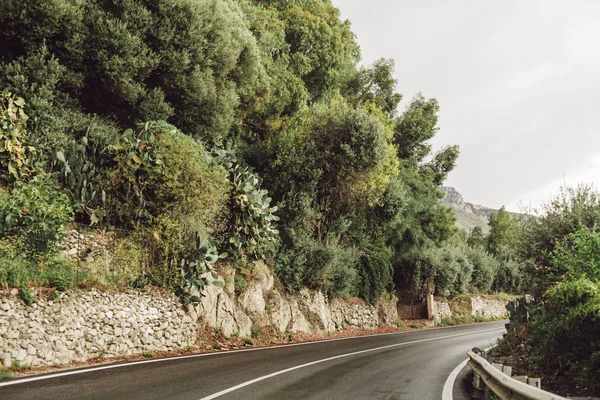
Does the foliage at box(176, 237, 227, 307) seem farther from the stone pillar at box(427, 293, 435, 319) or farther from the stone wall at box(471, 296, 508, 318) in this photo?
the stone wall at box(471, 296, 508, 318)

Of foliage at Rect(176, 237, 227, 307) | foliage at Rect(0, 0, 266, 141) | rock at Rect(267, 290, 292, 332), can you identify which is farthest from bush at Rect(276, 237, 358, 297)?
foliage at Rect(176, 237, 227, 307)

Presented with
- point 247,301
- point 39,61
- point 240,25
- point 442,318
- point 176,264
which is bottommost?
point 442,318

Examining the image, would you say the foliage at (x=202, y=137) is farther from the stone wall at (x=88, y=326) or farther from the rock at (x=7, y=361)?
the rock at (x=7, y=361)

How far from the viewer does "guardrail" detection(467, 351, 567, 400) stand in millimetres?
4464

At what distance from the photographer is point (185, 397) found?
21.8 ft

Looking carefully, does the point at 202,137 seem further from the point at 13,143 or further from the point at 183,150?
the point at 13,143

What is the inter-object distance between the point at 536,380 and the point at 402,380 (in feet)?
12.7

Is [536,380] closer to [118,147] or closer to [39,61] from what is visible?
[118,147]

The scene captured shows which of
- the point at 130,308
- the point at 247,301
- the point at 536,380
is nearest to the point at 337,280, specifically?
the point at 247,301

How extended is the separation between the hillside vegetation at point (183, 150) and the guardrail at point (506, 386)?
8.77 m

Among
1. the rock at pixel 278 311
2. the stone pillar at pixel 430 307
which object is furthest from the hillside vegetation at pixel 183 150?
the stone pillar at pixel 430 307

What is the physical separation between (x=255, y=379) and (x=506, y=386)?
4401mm

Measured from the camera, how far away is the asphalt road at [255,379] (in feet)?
22.7

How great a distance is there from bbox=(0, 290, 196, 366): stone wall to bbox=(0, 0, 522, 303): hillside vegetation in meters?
0.53
